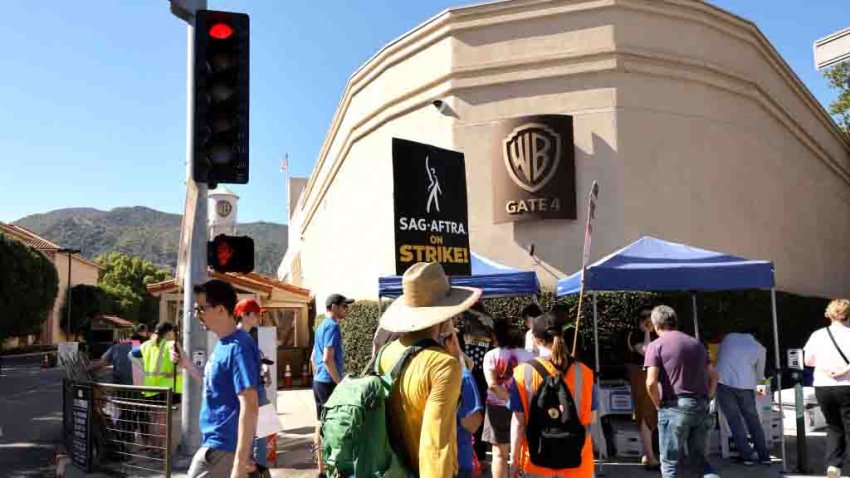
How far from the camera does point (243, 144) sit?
6.67 metres

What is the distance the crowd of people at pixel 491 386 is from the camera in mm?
2617

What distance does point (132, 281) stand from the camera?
3755 inches

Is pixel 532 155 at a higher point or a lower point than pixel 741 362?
higher

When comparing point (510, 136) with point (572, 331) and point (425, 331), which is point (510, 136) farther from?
point (425, 331)

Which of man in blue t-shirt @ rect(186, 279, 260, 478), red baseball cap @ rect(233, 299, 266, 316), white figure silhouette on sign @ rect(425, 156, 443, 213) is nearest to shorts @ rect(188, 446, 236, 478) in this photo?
man in blue t-shirt @ rect(186, 279, 260, 478)

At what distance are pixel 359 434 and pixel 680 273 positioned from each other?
6.65 meters

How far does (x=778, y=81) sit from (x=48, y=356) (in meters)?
35.5

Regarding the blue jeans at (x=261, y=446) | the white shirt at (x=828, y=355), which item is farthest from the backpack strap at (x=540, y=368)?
the white shirt at (x=828, y=355)

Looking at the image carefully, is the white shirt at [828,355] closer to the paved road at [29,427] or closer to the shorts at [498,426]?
the shorts at [498,426]

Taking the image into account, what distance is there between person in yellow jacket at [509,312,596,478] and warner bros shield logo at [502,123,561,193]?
9.20m

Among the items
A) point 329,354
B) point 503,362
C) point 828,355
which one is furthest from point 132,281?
point 828,355

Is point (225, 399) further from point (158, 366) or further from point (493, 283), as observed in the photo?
point (493, 283)

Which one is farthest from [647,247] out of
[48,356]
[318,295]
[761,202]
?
[48,356]

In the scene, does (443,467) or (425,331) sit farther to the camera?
(425,331)
